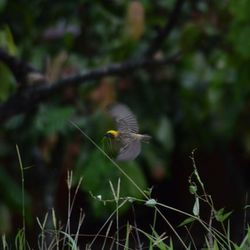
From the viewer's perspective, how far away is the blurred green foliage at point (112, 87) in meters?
4.66

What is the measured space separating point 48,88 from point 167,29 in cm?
63

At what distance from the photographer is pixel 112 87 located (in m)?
5.21

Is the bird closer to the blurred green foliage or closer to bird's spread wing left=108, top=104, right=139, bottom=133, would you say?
bird's spread wing left=108, top=104, right=139, bottom=133

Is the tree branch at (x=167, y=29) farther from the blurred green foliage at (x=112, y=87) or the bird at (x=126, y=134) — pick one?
the bird at (x=126, y=134)

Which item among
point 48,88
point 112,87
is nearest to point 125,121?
→ point 48,88

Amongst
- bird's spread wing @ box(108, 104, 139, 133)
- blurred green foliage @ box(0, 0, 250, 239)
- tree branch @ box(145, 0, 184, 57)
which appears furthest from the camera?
blurred green foliage @ box(0, 0, 250, 239)

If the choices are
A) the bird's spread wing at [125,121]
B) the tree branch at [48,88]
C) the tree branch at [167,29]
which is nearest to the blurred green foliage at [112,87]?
the tree branch at [48,88]

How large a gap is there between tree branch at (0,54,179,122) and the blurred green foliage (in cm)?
8

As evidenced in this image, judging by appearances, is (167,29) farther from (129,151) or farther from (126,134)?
(129,151)

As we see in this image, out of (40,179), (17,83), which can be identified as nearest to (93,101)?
(40,179)

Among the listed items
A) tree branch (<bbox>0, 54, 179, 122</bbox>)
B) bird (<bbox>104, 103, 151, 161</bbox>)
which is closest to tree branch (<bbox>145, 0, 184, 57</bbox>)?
tree branch (<bbox>0, 54, 179, 122</bbox>)

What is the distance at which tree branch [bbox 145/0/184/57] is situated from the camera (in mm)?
4250

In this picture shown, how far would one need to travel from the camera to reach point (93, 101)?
5.25m

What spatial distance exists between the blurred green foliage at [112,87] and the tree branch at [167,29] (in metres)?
0.21
